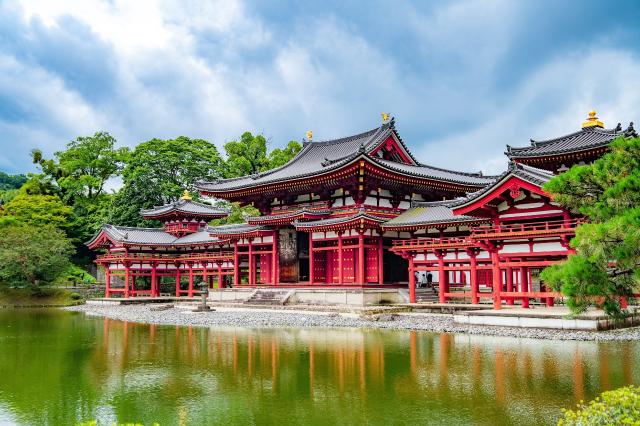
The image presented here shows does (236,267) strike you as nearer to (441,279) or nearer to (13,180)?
(441,279)

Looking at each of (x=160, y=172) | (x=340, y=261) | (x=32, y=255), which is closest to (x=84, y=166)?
(x=160, y=172)

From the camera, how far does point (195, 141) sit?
6253cm

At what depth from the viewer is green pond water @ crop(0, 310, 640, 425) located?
8.88 metres

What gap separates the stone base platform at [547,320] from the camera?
1812 centimetres

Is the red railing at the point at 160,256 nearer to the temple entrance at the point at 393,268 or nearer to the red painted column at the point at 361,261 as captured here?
the temple entrance at the point at 393,268

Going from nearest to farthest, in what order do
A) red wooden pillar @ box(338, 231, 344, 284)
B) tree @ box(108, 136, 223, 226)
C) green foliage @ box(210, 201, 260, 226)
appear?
red wooden pillar @ box(338, 231, 344, 284) → green foliage @ box(210, 201, 260, 226) → tree @ box(108, 136, 223, 226)

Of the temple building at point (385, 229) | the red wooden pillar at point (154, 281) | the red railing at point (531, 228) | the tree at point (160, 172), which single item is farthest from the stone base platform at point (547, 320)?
the tree at point (160, 172)

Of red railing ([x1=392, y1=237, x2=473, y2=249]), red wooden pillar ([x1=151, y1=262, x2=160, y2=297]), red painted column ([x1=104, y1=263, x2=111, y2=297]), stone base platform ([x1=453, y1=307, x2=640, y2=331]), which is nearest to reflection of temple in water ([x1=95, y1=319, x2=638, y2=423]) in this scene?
stone base platform ([x1=453, y1=307, x2=640, y2=331])

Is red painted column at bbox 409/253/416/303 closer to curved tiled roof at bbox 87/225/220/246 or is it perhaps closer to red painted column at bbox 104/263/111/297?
curved tiled roof at bbox 87/225/220/246

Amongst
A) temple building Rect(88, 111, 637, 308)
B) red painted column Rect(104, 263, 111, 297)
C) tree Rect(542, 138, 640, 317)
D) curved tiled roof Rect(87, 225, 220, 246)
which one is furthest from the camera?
red painted column Rect(104, 263, 111, 297)

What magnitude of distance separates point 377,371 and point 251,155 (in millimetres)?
55629

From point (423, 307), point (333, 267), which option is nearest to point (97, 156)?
point (333, 267)

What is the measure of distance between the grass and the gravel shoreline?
1558cm

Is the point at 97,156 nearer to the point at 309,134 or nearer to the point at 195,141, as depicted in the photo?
the point at 195,141
